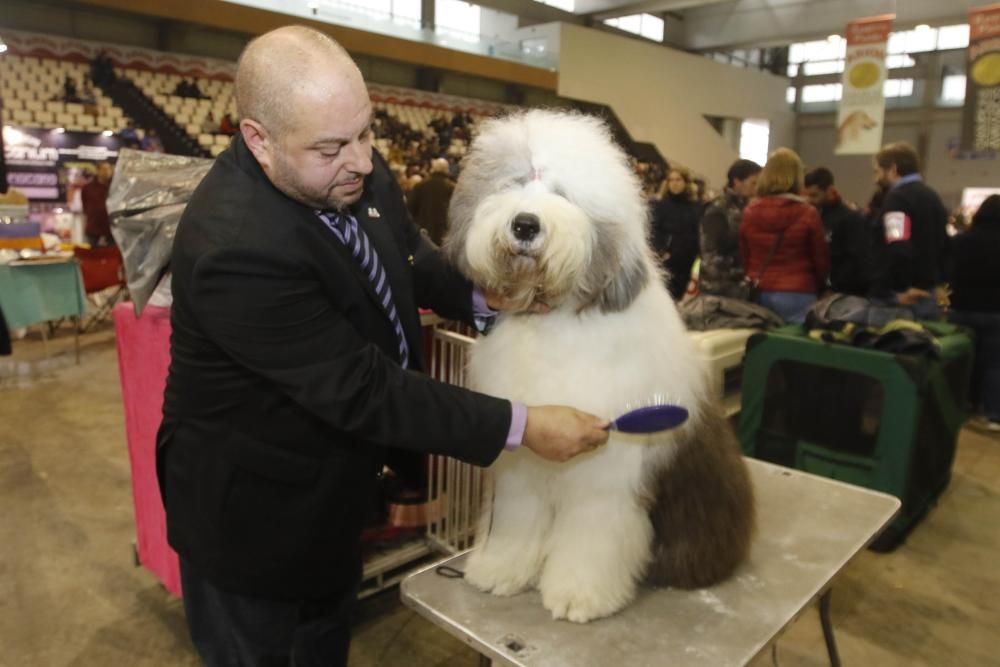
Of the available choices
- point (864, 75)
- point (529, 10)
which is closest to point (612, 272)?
point (864, 75)

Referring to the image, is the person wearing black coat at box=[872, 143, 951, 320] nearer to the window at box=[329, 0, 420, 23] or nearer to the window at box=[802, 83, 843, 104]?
the window at box=[329, 0, 420, 23]

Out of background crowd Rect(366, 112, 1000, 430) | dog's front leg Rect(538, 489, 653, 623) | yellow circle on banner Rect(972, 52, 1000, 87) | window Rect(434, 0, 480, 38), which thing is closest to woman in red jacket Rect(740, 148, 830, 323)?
background crowd Rect(366, 112, 1000, 430)

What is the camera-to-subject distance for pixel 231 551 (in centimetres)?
142

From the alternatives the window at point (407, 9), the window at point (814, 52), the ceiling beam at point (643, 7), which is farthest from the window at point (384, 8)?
the window at point (814, 52)

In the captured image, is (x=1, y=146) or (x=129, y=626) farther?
(x=1, y=146)

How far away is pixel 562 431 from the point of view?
1.27 meters

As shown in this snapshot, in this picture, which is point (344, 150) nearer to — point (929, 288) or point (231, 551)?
point (231, 551)

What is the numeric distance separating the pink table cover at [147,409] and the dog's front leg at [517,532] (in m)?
1.33

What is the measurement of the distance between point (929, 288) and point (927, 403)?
1.03 meters

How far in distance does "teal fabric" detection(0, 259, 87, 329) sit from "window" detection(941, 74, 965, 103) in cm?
2072

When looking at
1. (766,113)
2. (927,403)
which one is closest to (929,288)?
(927,403)

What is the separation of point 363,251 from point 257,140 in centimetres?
28

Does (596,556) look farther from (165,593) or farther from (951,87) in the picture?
(951,87)

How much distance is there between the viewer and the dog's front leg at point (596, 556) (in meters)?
1.41
